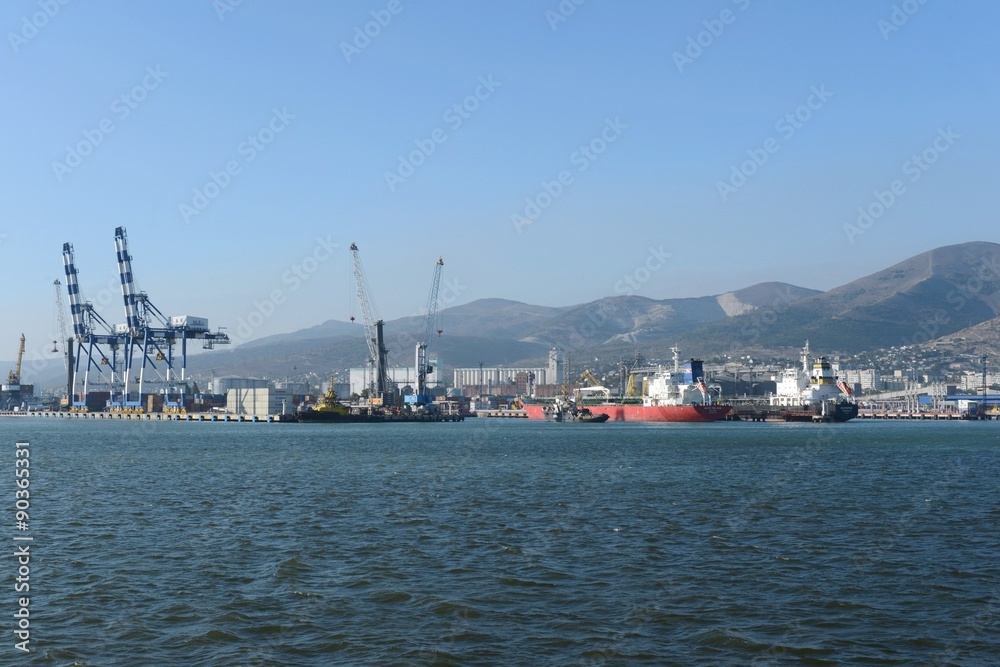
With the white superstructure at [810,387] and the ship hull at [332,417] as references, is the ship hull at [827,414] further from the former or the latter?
the ship hull at [332,417]

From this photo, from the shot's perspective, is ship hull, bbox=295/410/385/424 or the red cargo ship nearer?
the red cargo ship

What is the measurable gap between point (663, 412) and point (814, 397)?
73.8ft

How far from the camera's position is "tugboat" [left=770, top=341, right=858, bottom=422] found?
5281 inches

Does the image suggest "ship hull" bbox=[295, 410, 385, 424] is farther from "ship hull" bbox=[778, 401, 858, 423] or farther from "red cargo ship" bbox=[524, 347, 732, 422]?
"ship hull" bbox=[778, 401, 858, 423]

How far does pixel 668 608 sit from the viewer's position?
1686cm

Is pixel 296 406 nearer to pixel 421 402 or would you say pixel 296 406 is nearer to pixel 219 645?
pixel 421 402

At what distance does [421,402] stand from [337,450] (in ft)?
375

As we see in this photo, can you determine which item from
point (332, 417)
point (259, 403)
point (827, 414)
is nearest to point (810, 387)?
point (827, 414)

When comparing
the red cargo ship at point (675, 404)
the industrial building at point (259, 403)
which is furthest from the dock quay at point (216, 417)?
the red cargo ship at point (675, 404)

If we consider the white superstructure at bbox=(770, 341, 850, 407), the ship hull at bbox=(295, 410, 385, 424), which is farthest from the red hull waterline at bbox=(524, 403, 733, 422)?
the ship hull at bbox=(295, 410, 385, 424)

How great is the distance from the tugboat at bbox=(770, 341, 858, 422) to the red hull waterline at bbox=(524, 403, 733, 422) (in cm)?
959

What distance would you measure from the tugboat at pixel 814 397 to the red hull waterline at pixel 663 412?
31.5 ft

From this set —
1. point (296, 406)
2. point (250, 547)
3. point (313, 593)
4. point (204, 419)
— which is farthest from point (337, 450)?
point (296, 406)

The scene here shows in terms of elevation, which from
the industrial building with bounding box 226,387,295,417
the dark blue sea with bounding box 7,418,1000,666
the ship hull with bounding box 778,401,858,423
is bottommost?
the ship hull with bounding box 778,401,858,423
